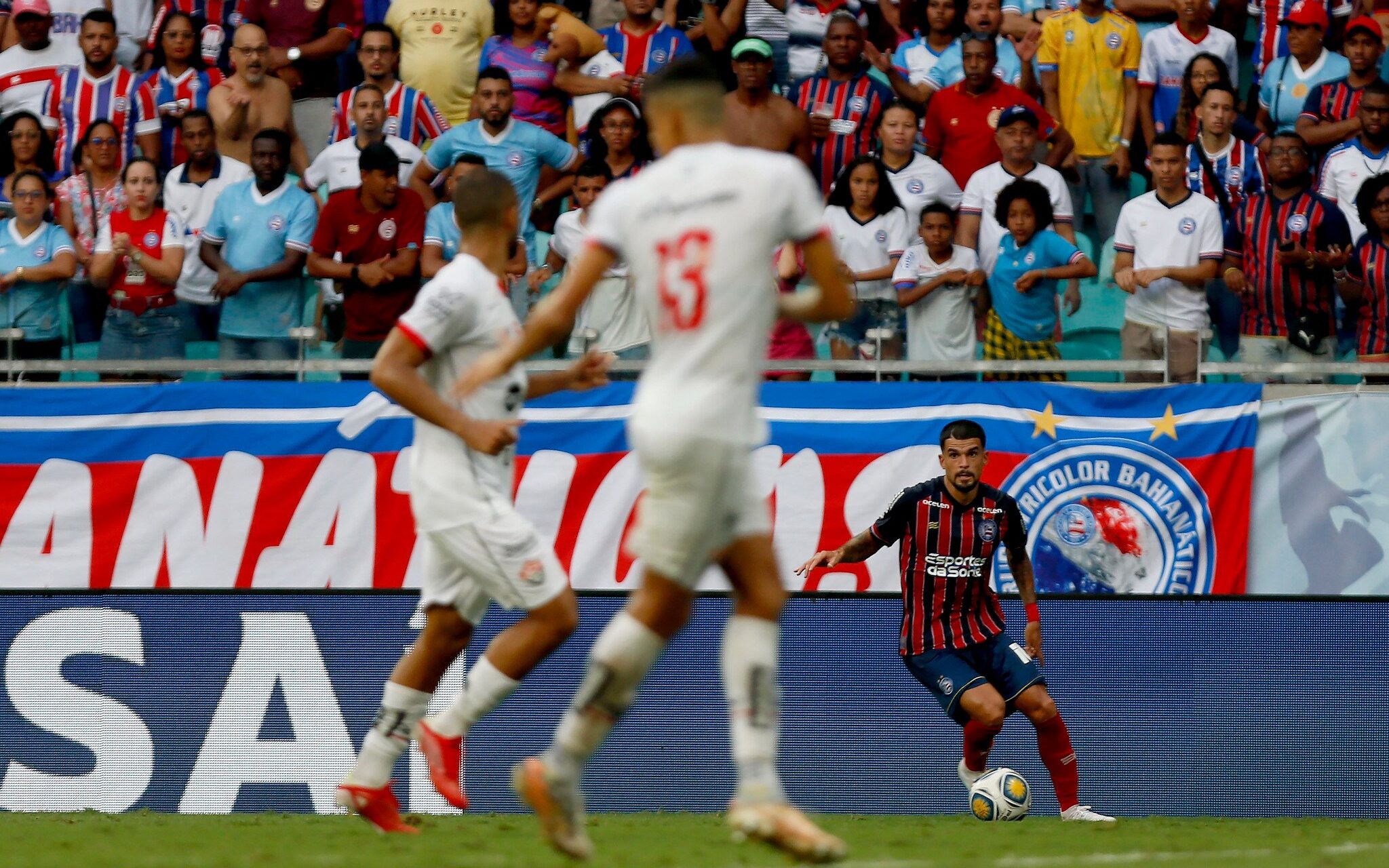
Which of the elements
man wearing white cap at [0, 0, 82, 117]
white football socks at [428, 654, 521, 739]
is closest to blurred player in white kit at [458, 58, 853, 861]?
white football socks at [428, 654, 521, 739]

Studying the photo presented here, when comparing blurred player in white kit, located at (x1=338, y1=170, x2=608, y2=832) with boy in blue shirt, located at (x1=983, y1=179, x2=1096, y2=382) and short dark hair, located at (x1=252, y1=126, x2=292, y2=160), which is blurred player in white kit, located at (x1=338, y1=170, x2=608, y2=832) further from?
short dark hair, located at (x1=252, y1=126, x2=292, y2=160)

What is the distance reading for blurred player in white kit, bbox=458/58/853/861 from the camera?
4.92 metres

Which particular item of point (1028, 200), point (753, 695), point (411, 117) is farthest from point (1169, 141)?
point (753, 695)

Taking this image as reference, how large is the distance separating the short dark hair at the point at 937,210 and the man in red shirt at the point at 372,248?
343cm

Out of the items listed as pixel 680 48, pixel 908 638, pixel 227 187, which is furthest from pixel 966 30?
pixel 908 638

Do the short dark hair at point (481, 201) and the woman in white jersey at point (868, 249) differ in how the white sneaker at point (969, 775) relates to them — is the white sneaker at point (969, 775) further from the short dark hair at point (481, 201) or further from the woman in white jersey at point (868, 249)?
the short dark hair at point (481, 201)

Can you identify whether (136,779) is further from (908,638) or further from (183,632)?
(908,638)

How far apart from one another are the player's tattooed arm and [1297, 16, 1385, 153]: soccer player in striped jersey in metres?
5.49

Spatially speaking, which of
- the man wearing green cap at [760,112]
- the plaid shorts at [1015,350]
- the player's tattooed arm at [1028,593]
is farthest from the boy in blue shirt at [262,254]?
the player's tattooed arm at [1028,593]

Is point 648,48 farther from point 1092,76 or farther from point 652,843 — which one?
point 652,843

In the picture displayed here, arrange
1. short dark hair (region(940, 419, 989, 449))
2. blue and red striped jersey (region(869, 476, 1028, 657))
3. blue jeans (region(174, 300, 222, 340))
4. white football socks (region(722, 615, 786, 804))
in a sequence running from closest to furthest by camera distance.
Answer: white football socks (region(722, 615, 786, 804)) < blue and red striped jersey (region(869, 476, 1028, 657)) < short dark hair (region(940, 419, 989, 449)) < blue jeans (region(174, 300, 222, 340))

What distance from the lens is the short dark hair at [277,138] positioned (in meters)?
A: 13.0

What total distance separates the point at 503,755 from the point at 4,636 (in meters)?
2.76

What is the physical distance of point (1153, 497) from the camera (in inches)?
455
